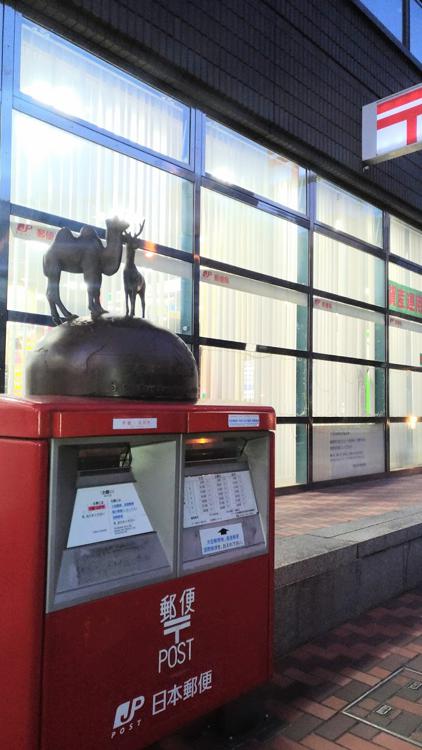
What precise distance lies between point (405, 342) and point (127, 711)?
9.46 metres

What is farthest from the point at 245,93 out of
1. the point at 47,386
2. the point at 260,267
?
the point at 47,386

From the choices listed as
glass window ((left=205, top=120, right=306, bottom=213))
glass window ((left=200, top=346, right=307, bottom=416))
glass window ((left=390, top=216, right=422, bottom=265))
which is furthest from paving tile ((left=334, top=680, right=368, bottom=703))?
glass window ((left=390, top=216, right=422, bottom=265))

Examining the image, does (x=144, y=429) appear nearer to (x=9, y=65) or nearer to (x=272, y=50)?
(x=9, y=65)

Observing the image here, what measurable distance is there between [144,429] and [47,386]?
0.63 meters

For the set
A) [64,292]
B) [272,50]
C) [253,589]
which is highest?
[272,50]

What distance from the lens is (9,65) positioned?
17.4ft

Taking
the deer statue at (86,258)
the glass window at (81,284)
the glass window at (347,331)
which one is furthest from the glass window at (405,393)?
the deer statue at (86,258)

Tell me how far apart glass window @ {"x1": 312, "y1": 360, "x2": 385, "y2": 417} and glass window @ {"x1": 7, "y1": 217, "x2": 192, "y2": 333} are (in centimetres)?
264

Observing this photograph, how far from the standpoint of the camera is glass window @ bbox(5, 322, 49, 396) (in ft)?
17.4

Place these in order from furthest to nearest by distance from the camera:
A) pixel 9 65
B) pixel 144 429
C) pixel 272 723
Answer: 1. pixel 9 65
2. pixel 272 723
3. pixel 144 429

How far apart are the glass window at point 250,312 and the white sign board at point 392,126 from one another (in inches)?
87.5

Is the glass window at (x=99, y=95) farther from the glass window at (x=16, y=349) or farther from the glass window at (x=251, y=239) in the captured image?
the glass window at (x=16, y=349)

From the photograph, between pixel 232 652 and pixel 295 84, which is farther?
pixel 295 84

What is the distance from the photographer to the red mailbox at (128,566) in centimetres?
191
